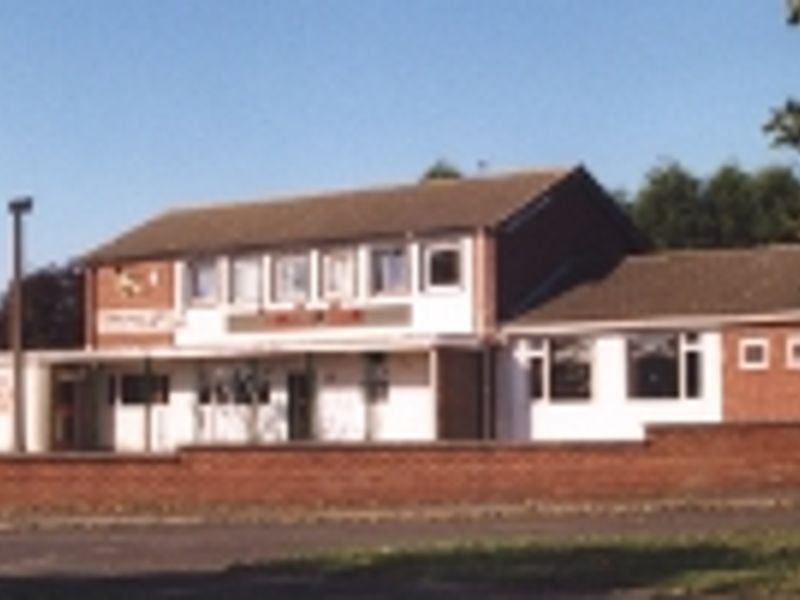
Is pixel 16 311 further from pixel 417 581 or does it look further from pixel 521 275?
pixel 417 581

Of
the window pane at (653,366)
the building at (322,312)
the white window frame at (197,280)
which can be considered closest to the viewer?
the window pane at (653,366)

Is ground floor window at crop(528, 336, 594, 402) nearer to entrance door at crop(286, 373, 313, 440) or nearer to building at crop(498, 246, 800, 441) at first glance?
building at crop(498, 246, 800, 441)

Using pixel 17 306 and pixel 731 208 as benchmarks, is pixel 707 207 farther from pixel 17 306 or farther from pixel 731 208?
pixel 17 306

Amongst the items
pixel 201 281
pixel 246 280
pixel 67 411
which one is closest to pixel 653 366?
pixel 246 280

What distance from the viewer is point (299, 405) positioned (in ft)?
136

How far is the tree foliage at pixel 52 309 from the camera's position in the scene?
6044 cm

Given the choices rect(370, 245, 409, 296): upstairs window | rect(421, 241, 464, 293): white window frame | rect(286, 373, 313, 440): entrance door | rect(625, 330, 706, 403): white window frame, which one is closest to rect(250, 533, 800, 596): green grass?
rect(625, 330, 706, 403): white window frame

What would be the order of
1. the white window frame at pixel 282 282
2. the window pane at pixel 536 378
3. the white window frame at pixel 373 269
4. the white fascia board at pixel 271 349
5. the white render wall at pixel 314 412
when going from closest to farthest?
the window pane at pixel 536 378 → the white fascia board at pixel 271 349 → the white render wall at pixel 314 412 → the white window frame at pixel 373 269 → the white window frame at pixel 282 282

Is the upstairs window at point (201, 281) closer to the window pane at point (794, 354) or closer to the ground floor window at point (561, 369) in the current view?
the ground floor window at point (561, 369)

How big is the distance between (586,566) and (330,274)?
79.5 feet

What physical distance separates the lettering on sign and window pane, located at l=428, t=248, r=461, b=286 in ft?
24.2

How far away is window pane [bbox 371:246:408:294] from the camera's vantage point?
131ft

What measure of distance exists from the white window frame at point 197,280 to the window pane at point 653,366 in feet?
36.7

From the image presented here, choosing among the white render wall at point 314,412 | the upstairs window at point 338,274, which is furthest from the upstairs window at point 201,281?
the upstairs window at point 338,274
